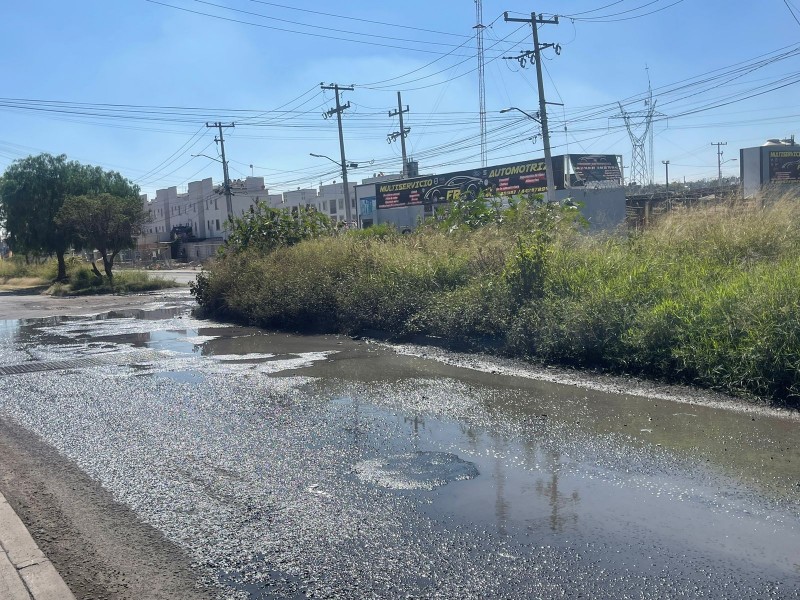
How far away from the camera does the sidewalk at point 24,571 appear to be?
4.18 meters

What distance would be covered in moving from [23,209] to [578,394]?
4615cm

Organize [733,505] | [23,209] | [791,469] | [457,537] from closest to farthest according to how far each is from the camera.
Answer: [457,537]
[733,505]
[791,469]
[23,209]

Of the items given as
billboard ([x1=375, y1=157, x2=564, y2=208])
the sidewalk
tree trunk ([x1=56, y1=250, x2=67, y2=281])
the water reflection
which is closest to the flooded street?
the water reflection

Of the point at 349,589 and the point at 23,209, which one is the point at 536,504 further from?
the point at 23,209

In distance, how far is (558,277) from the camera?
12.4 meters

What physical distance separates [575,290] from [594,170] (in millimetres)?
35192

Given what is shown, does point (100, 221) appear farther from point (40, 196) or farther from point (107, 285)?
point (40, 196)

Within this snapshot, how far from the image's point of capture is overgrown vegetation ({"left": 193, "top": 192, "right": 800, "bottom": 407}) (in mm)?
8922

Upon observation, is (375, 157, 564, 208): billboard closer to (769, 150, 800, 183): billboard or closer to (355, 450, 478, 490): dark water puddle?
(769, 150, 800, 183): billboard

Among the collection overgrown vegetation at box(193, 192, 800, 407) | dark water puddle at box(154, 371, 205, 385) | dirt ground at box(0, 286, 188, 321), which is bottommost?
dirt ground at box(0, 286, 188, 321)

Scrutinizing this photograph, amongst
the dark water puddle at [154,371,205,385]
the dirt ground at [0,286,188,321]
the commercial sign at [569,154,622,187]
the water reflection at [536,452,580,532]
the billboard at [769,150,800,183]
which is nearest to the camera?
the water reflection at [536,452,580,532]

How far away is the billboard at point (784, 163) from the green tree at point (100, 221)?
118 feet

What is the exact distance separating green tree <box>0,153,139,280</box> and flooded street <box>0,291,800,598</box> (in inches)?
1538

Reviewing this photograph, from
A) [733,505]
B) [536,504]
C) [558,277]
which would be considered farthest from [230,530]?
[558,277]
